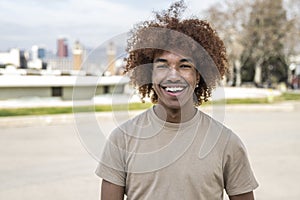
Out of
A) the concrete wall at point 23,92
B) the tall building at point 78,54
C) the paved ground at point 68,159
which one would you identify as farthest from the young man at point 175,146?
the concrete wall at point 23,92

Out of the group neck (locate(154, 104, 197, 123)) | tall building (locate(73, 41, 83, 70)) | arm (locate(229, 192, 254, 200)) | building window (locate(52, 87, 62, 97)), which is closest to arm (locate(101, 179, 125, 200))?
neck (locate(154, 104, 197, 123))

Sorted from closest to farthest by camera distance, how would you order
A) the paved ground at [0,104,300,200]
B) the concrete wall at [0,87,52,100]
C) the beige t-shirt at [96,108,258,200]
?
the beige t-shirt at [96,108,258,200]
the paved ground at [0,104,300,200]
the concrete wall at [0,87,52,100]

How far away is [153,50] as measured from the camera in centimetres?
190

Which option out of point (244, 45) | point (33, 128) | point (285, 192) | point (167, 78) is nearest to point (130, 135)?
point (167, 78)

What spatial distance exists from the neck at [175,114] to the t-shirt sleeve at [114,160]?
16 centimetres

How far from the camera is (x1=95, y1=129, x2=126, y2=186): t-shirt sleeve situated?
1791 mm

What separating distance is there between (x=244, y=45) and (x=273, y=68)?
10.6 meters

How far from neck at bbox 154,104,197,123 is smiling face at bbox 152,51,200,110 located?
0.01 meters

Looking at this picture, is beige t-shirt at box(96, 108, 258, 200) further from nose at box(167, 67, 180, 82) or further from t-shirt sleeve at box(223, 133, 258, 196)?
nose at box(167, 67, 180, 82)

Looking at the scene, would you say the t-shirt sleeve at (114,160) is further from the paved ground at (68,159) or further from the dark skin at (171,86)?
the paved ground at (68,159)

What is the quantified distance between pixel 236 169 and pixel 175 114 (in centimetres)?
30

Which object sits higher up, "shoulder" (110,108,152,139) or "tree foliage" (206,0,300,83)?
"tree foliage" (206,0,300,83)

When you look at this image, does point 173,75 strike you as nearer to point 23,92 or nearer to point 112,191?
point 112,191

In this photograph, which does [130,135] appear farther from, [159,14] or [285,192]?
[285,192]
